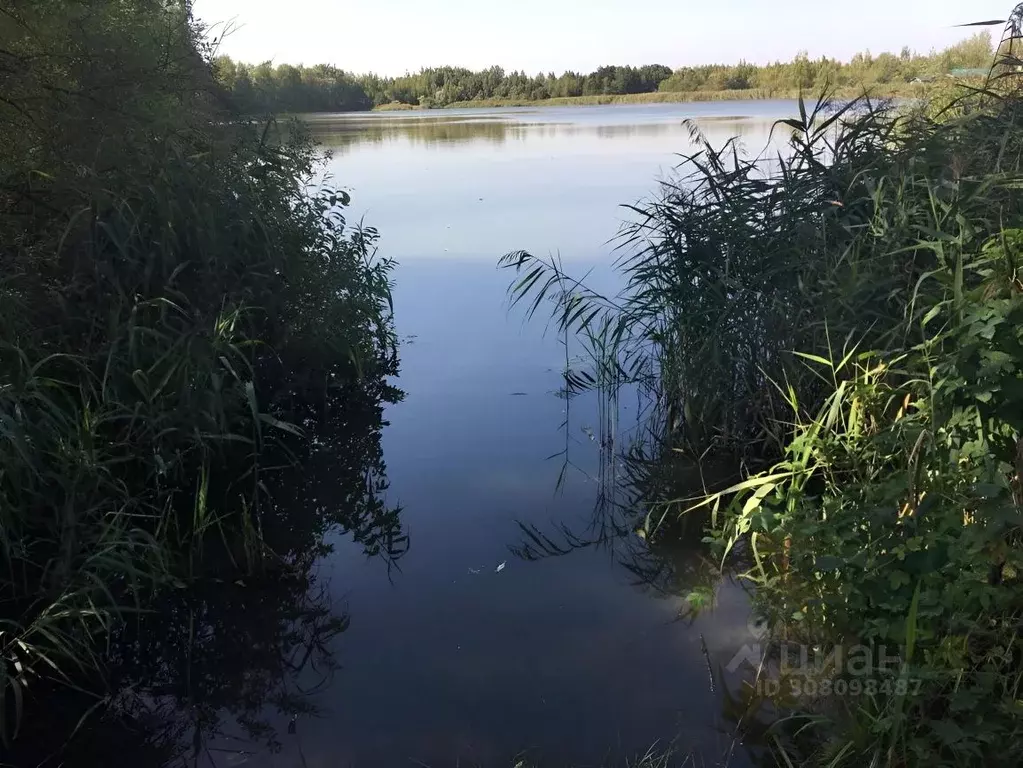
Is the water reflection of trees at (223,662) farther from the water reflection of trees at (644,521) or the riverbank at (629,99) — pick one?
the riverbank at (629,99)

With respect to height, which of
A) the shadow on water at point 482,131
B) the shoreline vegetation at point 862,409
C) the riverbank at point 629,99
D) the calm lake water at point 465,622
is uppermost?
the riverbank at point 629,99

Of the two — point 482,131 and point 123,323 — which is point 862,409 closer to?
point 123,323

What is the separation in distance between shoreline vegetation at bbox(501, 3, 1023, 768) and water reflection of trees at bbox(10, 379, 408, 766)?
1330 millimetres

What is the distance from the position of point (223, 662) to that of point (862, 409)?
7.64 ft

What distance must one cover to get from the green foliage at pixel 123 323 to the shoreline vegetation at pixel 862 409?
1.75 m

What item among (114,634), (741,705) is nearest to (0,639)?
(114,634)

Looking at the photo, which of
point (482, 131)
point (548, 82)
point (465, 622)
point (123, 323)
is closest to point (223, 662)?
point (465, 622)

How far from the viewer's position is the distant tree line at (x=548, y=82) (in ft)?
21.1

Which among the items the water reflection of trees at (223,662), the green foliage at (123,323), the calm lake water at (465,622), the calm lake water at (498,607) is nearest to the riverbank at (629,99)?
the calm lake water at (498,607)

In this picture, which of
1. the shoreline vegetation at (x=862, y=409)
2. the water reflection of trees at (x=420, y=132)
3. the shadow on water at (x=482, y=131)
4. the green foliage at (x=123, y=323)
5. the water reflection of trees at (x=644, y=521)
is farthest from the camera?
the water reflection of trees at (x=420, y=132)

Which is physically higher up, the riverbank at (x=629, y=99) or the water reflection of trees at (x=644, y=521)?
the riverbank at (x=629, y=99)

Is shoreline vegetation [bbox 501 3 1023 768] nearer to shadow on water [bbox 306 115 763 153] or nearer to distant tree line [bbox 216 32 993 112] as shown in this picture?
distant tree line [bbox 216 32 993 112]

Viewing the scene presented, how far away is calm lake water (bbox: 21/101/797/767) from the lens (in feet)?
7.80

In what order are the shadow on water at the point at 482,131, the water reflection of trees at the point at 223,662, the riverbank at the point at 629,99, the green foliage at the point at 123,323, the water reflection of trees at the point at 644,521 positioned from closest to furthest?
the water reflection of trees at the point at 223,662 → the green foliage at the point at 123,323 → the water reflection of trees at the point at 644,521 → the shadow on water at the point at 482,131 → the riverbank at the point at 629,99
